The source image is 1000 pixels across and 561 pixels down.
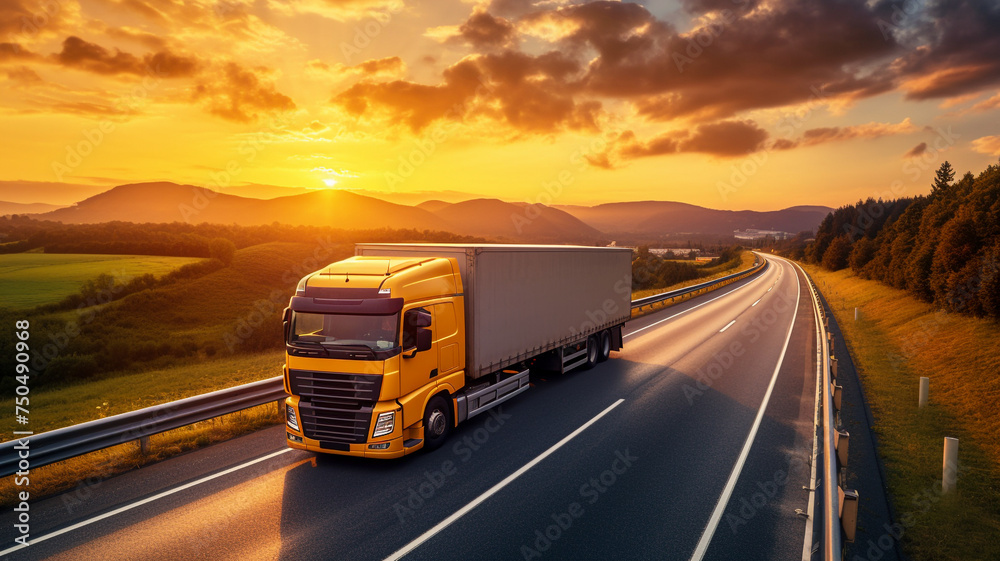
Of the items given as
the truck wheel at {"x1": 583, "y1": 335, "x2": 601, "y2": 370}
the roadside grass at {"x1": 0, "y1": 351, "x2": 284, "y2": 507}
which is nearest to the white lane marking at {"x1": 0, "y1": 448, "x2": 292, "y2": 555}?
the roadside grass at {"x1": 0, "y1": 351, "x2": 284, "y2": 507}

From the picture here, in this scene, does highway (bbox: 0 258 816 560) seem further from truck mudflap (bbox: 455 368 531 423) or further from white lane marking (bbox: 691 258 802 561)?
truck mudflap (bbox: 455 368 531 423)

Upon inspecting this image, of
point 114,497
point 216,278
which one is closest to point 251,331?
point 114,497

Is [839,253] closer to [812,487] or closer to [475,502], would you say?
[812,487]

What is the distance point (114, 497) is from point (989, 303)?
24.6m

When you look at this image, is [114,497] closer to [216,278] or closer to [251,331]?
[251,331]

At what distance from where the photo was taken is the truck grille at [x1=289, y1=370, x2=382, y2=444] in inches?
309

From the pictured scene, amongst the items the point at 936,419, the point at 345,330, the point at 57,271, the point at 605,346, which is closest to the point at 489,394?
the point at 345,330

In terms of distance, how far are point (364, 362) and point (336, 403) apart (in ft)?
2.81

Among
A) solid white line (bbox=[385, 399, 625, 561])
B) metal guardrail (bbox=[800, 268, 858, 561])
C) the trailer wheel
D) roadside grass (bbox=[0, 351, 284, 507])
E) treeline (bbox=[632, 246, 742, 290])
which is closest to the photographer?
metal guardrail (bbox=[800, 268, 858, 561])

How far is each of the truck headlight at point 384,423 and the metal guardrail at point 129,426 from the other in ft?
11.6

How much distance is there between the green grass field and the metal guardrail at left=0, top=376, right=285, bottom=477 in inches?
1852

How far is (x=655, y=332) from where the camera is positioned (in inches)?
866

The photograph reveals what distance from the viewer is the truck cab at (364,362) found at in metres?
7.88

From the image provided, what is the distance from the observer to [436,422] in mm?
8938
